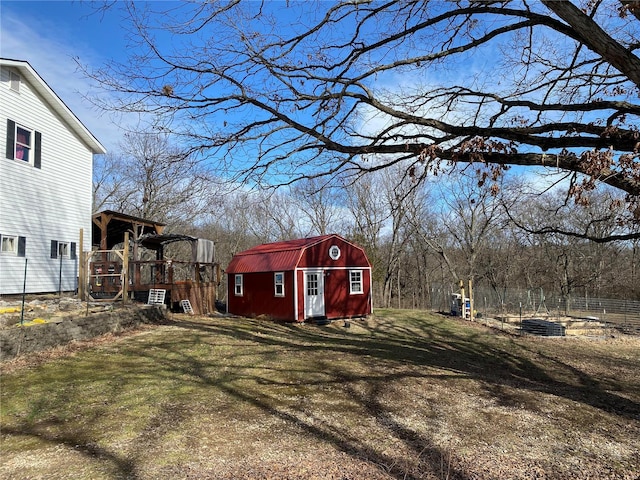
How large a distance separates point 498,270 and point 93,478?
37.9 m

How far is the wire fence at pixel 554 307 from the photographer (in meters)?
20.0

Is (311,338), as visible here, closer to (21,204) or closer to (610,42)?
(21,204)

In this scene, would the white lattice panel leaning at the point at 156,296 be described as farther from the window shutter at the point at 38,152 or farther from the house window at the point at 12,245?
the window shutter at the point at 38,152

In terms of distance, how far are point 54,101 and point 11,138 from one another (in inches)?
101

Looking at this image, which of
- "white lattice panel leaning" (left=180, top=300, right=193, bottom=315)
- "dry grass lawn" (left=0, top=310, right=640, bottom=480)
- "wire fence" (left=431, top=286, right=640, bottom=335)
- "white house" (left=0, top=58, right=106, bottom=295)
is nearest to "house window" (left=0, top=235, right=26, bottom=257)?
"white house" (left=0, top=58, right=106, bottom=295)

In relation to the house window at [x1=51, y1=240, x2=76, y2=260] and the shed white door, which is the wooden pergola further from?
the shed white door

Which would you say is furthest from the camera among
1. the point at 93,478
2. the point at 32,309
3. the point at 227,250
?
the point at 227,250

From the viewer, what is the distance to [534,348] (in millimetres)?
14047

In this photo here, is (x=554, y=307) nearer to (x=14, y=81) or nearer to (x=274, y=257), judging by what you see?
(x=274, y=257)

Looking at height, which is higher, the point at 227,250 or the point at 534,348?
the point at 227,250

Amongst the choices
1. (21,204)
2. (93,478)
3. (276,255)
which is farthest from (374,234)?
(93,478)

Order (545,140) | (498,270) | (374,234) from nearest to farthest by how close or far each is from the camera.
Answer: (545,140) < (374,234) < (498,270)

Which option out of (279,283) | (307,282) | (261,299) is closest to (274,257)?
(279,283)

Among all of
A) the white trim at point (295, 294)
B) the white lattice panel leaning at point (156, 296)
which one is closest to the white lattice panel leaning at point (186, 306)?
the white lattice panel leaning at point (156, 296)
